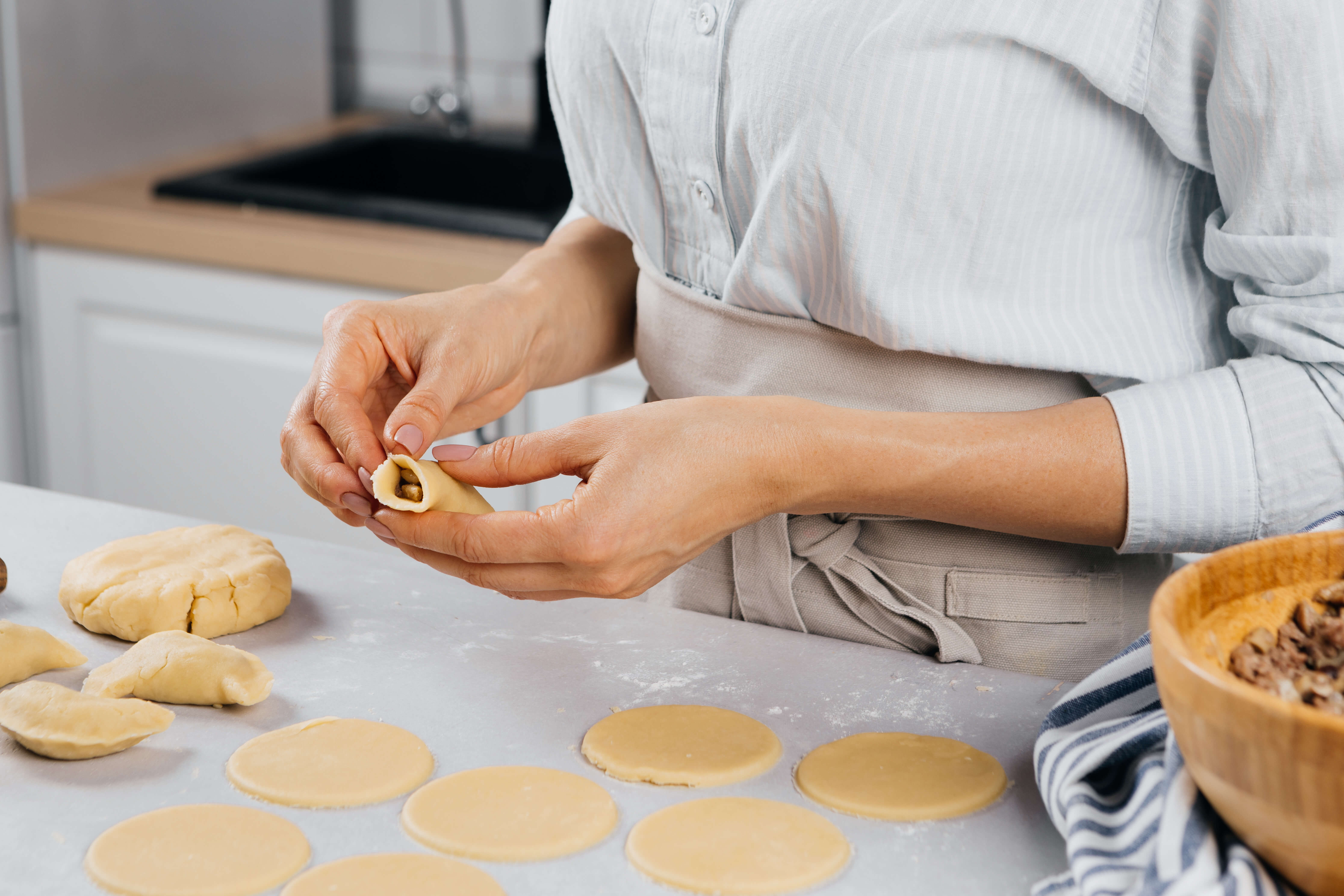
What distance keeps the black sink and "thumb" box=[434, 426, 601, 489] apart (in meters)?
1.09

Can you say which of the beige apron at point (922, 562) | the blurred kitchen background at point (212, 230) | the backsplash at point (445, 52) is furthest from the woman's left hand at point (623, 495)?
the backsplash at point (445, 52)

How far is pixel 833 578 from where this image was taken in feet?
2.88

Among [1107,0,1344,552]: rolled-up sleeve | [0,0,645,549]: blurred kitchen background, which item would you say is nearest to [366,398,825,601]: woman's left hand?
[1107,0,1344,552]: rolled-up sleeve

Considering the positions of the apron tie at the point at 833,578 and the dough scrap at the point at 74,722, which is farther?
the apron tie at the point at 833,578

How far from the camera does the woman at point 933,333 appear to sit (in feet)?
2.35

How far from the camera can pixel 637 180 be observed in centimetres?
94

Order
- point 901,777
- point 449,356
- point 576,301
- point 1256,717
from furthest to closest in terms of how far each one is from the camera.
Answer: point 576,301 → point 449,356 → point 901,777 → point 1256,717

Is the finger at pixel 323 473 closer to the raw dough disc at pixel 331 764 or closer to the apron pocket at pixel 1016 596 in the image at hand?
the raw dough disc at pixel 331 764

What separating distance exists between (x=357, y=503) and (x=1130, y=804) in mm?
472

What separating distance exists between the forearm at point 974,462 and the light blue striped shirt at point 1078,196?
20mm

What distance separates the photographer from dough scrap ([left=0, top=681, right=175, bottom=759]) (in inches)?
26.7

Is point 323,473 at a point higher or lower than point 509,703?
higher

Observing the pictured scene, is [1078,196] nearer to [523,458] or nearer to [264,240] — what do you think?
[523,458]

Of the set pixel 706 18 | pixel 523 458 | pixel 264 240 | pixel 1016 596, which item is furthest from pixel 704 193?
pixel 264 240
